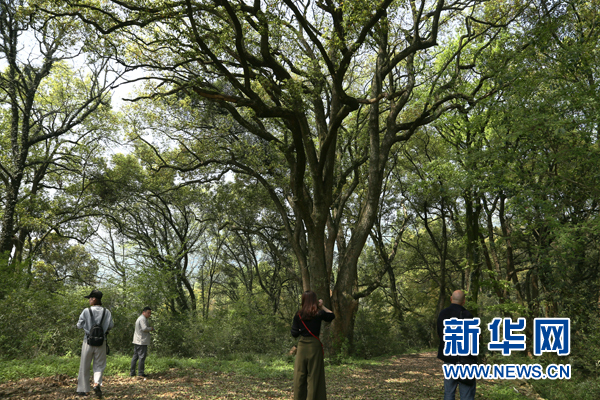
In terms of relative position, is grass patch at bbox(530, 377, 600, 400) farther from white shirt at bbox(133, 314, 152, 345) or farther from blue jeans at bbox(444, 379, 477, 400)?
white shirt at bbox(133, 314, 152, 345)

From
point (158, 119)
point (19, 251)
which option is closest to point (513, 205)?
point (158, 119)

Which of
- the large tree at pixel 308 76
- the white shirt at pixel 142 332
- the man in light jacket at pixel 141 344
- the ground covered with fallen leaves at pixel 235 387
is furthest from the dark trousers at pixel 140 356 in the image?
the large tree at pixel 308 76

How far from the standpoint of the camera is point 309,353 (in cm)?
482

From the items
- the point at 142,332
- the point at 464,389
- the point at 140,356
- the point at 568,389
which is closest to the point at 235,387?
the point at 140,356

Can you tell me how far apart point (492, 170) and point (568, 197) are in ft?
5.97

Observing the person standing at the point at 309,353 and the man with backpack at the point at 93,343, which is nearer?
the person standing at the point at 309,353

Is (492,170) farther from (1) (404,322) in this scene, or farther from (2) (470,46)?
(1) (404,322)

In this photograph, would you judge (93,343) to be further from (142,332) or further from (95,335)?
(142,332)

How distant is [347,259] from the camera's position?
36.2 ft

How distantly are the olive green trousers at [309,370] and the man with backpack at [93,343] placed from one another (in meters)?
3.88

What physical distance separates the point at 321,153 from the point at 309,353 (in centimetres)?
673

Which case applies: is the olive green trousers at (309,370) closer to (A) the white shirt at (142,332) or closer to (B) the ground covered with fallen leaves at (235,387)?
(B) the ground covered with fallen leaves at (235,387)

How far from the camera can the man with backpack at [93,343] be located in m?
6.31

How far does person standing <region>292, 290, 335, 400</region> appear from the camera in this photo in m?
4.79
